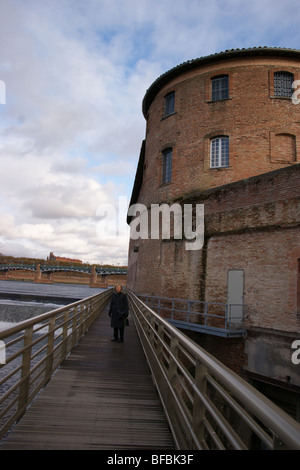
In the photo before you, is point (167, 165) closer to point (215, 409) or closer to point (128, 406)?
point (128, 406)

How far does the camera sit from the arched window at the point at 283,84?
16.1 m

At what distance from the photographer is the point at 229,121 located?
52.5ft

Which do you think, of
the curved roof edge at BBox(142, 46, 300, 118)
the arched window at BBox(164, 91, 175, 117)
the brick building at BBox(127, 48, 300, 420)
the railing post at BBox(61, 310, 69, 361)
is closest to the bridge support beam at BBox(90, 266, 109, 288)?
the brick building at BBox(127, 48, 300, 420)

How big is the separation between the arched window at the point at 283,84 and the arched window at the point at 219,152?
3.53m

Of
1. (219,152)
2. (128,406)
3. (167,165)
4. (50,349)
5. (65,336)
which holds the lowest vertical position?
(128,406)

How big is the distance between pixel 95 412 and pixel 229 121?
15.2 m

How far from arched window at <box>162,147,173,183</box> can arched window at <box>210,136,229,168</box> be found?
2.51 meters

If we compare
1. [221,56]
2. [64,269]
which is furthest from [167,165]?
[64,269]

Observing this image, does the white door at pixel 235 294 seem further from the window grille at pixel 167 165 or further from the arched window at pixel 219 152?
the window grille at pixel 167 165

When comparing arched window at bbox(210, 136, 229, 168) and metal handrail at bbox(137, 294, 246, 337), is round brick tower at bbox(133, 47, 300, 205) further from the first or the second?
metal handrail at bbox(137, 294, 246, 337)

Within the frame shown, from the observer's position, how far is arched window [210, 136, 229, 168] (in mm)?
15852

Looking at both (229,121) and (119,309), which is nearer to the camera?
(119,309)
